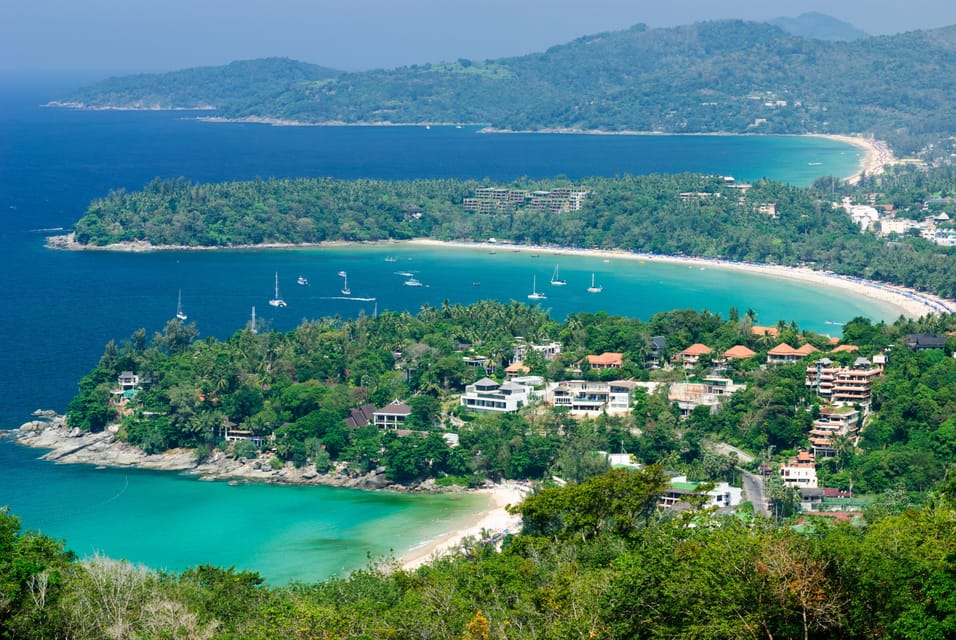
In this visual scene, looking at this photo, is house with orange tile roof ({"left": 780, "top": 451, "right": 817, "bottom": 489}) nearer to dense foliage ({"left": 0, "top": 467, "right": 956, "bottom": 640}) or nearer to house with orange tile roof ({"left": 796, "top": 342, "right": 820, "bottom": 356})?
house with orange tile roof ({"left": 796, "top": 342, "right": 820, "bottom": 356})

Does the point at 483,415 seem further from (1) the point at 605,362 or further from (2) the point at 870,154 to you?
(2) the point at 870,154

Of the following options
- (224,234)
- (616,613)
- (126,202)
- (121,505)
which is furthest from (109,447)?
(126,202)

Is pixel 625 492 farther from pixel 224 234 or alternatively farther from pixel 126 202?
pixel 126 202

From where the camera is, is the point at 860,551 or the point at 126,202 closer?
the point at 860,551

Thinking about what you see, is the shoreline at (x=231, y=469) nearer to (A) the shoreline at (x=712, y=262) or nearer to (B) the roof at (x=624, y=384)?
(B) the roof at (x=624, y=384)

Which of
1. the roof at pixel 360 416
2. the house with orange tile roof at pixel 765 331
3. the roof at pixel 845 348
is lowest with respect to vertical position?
the roof at pixel 360 416

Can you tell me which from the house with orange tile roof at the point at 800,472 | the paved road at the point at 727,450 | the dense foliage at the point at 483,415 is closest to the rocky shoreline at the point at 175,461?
the dense foliage at the point at 483,415

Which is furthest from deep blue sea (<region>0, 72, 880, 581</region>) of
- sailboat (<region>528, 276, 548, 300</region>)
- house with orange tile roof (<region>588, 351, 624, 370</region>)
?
house with orange tile roof (<region>588, 351, 624, 370</region>)
